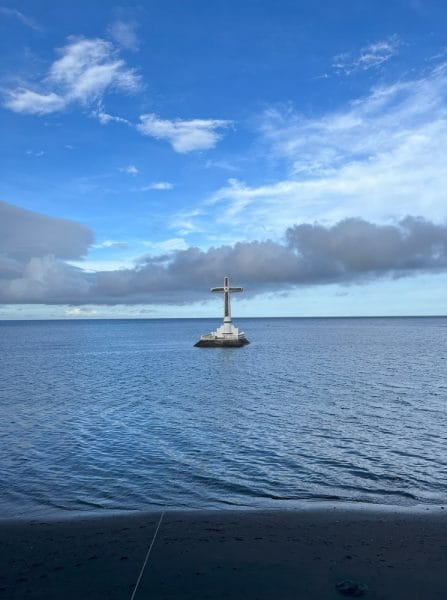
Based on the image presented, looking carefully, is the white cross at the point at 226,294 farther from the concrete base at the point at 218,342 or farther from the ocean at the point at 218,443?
the ocean at the point at 218,443

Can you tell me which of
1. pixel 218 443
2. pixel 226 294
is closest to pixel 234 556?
pixel 218 443

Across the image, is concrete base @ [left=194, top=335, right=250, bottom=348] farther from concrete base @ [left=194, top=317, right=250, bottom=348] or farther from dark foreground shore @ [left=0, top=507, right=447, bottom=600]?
dark foreground shore @ [left=0, top=507, right=447, bottom=600]

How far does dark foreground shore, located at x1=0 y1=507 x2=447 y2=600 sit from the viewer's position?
43.1 feet

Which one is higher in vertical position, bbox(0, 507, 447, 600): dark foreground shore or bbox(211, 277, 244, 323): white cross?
bbox(211, 277, 244, 323): white cross

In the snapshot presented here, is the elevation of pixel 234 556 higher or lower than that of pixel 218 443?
higher

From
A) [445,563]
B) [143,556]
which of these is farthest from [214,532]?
[445,563]

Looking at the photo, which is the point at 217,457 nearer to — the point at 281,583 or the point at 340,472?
the point at 340,472

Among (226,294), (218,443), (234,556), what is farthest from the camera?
(226,294)

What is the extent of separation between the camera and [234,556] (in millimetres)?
15211

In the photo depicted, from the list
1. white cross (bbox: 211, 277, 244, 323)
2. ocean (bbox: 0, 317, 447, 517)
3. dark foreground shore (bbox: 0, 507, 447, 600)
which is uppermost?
white cross (bbox: 211, 277, 244, 323)

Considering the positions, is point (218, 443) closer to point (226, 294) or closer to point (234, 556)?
point (234, 556)

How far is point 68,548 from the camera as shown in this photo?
15.9 meters

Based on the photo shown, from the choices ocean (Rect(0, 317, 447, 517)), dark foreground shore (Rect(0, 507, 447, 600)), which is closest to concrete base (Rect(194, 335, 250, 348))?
ocean (Rect(0, 317, 447, 517))

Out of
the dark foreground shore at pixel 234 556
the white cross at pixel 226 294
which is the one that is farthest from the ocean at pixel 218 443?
the white cross at pixel 226 294
